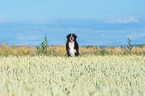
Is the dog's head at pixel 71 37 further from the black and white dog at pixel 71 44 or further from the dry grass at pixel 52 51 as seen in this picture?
the dry grass at pixel 52 51

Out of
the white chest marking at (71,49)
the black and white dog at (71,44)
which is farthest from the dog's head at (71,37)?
the white chest marking at (71,49)

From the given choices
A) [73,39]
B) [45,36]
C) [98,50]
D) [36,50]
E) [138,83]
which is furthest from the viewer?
[98,50]

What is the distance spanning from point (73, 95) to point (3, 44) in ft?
34.3

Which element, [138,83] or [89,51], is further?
[89,51]

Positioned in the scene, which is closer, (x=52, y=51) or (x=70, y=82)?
(x=70, y=82)

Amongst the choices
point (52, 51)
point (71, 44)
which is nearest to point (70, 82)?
point (71, 44)

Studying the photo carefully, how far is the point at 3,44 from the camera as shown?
1223 centimetres

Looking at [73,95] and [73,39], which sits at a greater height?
[73,39]

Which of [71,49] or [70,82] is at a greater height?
[71,49]

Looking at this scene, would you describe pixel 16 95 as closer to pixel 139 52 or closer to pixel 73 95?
pixel 73 95

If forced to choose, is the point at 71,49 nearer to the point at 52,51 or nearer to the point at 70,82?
the point at 52,51

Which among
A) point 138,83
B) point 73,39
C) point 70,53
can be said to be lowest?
point 138,83

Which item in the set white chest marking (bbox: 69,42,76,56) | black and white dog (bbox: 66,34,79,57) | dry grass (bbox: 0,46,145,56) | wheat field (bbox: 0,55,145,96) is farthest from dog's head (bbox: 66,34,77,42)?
wheat field (bbox: 0,55,145,96)

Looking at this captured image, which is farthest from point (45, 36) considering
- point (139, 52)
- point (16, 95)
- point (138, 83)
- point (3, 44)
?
point (16, 95)
